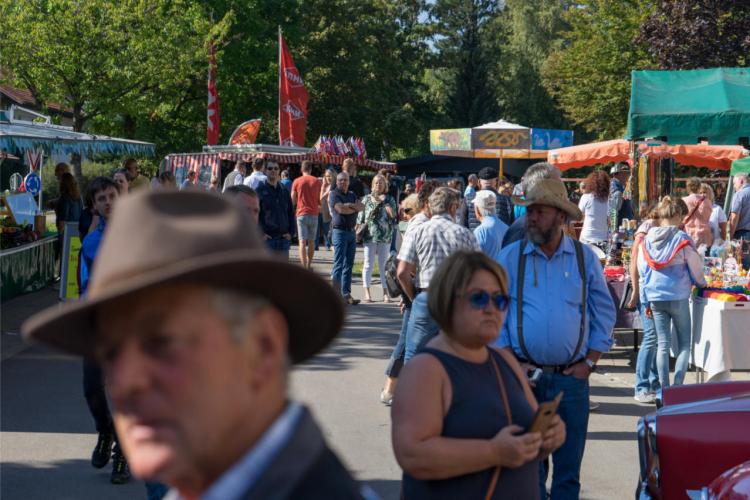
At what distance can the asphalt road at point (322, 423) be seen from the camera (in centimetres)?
672

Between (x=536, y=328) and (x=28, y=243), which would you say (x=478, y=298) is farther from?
(x=28, y=243)

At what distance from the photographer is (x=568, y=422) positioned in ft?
17.1

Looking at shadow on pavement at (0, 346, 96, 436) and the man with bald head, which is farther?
the man with bald head

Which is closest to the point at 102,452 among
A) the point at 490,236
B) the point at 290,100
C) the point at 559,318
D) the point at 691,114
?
the point at 559,318

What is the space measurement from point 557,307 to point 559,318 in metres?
0.05

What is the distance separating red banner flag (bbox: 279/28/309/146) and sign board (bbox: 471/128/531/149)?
19.7 ft

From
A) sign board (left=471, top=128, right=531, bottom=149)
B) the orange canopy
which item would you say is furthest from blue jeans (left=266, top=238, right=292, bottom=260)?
sign board (left=471, top=128, right=531, bottom=149)

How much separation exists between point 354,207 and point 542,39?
5439 centimetres

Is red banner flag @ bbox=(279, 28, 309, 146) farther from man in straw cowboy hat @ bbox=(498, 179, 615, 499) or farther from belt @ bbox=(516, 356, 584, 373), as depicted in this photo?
belt @ bbox=(516, 356, 584, 373)

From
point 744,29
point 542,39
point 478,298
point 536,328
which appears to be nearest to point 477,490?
point 478,298

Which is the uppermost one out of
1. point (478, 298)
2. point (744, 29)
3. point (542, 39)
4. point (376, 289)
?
point (542, 39)

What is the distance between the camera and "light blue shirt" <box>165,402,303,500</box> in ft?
4.28

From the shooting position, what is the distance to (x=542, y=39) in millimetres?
66750

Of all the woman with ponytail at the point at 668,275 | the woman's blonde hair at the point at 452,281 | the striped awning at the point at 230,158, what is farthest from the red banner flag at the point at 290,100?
the woman's blonde hair at the point at 452,281
